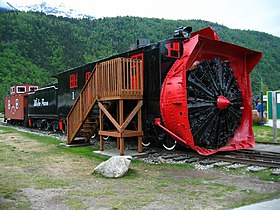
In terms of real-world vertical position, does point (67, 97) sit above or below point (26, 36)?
below

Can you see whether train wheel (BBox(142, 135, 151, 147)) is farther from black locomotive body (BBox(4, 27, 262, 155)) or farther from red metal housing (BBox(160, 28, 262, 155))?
red metal housing (BBox(160, 28, 262, 155))

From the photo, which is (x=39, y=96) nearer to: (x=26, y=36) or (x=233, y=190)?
(x=233, y=190)

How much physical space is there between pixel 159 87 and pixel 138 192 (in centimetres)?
505

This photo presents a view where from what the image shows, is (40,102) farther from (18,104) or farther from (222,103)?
(222,103)

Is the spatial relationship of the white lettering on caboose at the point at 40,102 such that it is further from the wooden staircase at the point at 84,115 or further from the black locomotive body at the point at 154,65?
the black locomotive body at the point at 154,65

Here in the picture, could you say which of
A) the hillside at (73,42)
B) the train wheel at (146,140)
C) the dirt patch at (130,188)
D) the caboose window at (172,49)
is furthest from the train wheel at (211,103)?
the hillside at (73,42)

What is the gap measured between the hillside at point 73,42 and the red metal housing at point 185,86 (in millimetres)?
65245

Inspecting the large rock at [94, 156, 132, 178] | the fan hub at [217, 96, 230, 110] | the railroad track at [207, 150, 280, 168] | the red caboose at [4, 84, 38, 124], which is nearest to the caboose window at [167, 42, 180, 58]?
the fan hub at [217, 96, 230, 110]

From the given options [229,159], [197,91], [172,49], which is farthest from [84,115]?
[229,159]

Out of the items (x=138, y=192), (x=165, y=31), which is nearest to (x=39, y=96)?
(x=138, y=192)

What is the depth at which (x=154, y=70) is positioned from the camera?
11.0 m

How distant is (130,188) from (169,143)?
16.0ft

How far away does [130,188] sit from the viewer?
21.9ft

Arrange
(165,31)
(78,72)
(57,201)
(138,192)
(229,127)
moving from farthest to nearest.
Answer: (165,31) < (78,72) < (229,127) < (138,192) < (57,201)
